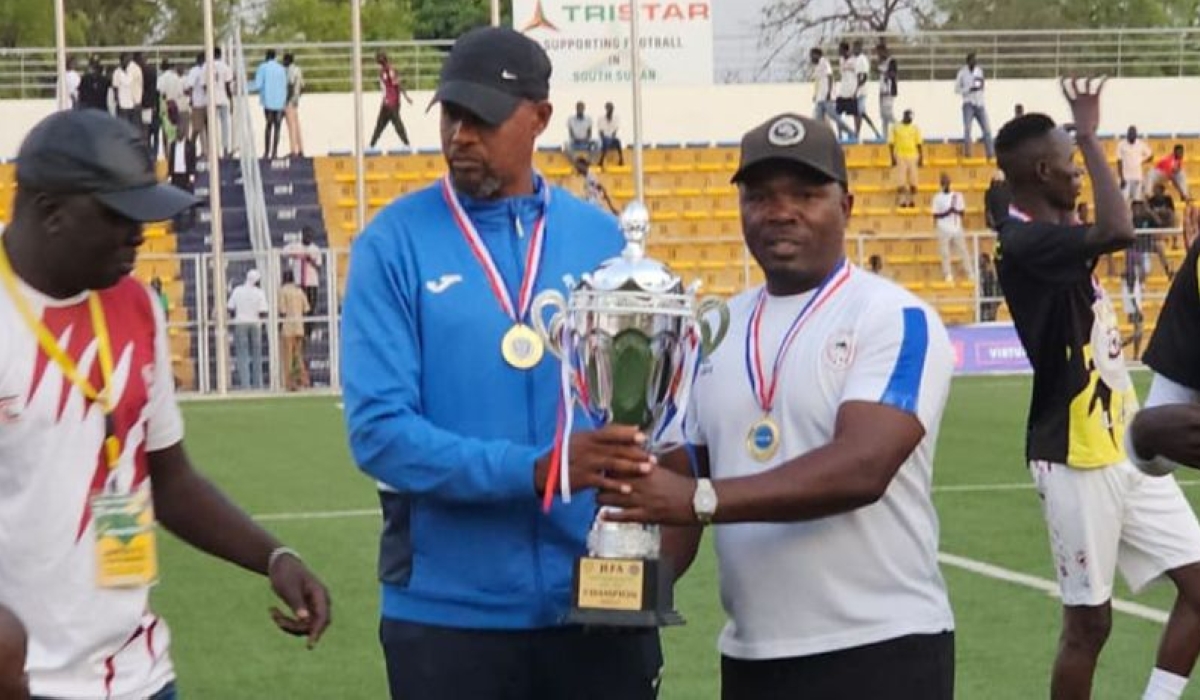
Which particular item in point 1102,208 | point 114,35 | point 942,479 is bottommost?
point 942,479

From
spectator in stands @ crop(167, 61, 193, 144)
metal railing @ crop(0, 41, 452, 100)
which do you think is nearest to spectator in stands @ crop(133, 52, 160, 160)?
spectator in stands @ crop(167, 61, 193, 144)

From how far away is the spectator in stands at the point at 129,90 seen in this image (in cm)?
3528

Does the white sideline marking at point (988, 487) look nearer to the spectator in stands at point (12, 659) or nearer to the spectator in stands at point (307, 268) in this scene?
the spectator in stands at point (12, 659)

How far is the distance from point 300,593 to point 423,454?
47cm

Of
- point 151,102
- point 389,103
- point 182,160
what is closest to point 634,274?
point 182,160

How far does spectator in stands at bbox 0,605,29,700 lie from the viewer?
3.77m

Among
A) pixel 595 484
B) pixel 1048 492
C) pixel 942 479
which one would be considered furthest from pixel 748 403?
pixel 942 479

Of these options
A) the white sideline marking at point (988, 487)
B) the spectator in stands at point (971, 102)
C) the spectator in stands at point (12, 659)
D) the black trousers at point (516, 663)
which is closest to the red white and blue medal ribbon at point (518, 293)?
the black trousers at point (516, 663)

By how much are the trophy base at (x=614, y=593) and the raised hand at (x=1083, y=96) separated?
357 cm

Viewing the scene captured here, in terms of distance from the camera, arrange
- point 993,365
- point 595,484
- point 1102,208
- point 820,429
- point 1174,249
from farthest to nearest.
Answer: point 1174,249 → point 993,365 → point 1102,208 → point 820,429 → point 595,484

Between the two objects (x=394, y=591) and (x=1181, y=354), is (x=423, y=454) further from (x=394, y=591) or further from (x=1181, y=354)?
(x=1181, y=354)

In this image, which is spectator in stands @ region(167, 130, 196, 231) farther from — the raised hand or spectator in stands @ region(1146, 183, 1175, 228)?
the raised hand

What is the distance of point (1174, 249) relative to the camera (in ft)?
110

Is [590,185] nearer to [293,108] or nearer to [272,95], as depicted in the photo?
[272,95]
